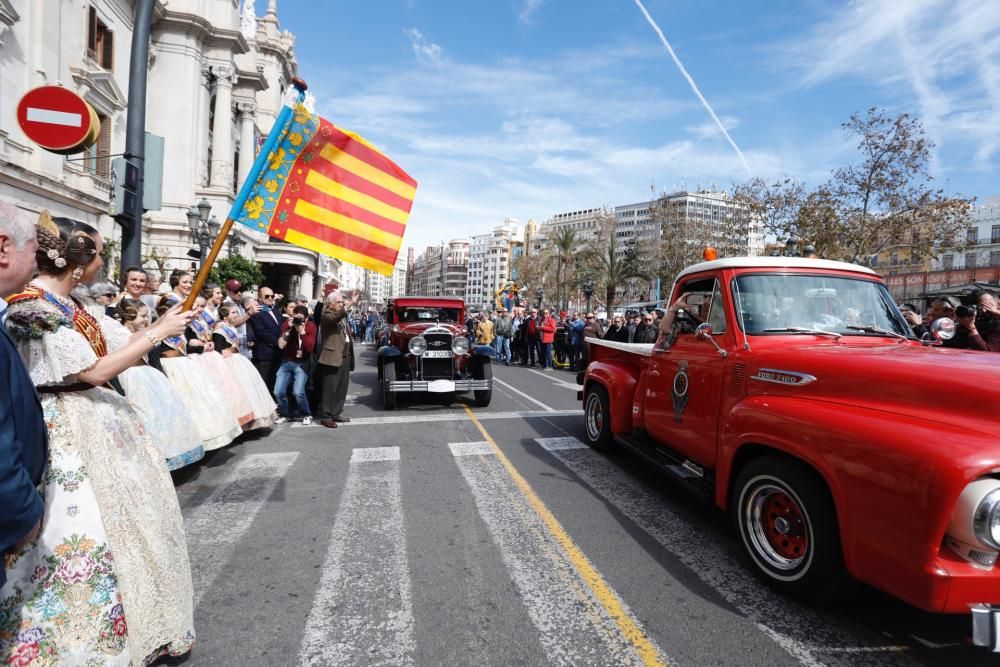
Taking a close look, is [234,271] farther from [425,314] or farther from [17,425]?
[17,425]

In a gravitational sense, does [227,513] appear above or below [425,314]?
below

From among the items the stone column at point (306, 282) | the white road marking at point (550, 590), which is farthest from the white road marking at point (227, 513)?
the stone column at point (306, 282)

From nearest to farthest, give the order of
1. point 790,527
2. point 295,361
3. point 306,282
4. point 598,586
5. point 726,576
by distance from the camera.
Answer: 1. point 790,527
2. point 598,586
3. point 726,576
4. point 295,361
5. point 306,282

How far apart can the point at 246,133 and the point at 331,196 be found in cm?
4229

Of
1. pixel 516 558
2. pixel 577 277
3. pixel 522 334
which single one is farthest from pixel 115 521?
pixel 577 277

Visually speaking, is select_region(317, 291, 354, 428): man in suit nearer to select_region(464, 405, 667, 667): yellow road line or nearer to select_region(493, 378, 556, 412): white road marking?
select_region(493, 378, 556, 412): white road marking

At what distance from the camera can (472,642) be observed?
290cm

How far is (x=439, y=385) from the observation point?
33.0 ft

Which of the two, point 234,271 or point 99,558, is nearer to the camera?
point 99,558

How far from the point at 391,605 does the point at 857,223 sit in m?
19.8

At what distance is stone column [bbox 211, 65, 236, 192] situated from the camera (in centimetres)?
3531

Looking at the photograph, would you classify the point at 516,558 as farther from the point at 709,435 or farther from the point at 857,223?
the point at 857,223

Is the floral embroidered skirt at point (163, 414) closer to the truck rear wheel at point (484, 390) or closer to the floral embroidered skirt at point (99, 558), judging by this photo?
the floral embroidered skirt at point (99, 558)

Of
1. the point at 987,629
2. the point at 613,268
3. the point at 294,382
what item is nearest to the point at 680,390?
the point at 987,629
